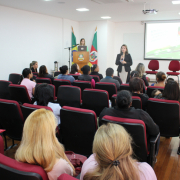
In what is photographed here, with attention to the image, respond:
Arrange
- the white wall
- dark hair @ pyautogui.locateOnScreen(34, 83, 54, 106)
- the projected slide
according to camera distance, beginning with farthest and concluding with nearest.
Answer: the projected slide < the white wall < dark hair @ pyautogui.locateOnScreen(34, 83, 54, 106)

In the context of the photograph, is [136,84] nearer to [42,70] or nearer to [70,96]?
[70,96]

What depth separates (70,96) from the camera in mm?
3826

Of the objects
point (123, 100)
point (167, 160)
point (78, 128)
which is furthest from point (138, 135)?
point (167, 160)

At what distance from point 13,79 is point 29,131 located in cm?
501

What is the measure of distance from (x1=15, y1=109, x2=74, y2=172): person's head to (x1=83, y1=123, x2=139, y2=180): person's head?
33 cm

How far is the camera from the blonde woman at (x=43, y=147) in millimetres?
1307

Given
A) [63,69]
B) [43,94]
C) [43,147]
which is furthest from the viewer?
[63,69]

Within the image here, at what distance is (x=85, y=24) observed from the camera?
11.4m

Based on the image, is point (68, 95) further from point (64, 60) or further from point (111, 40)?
point (111, 40)

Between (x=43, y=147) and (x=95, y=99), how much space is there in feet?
7.23

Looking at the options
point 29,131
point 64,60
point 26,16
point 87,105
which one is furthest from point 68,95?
point 64,60

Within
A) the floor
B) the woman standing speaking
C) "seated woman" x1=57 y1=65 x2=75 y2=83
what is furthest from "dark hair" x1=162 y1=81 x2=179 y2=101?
the woman standing speaking

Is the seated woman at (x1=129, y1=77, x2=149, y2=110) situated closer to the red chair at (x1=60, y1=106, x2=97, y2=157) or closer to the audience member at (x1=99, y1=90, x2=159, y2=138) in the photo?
the audience member at (x1=99, y1=90, x2=159, y2=138)

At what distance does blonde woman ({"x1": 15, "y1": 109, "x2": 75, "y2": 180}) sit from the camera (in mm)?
1307
